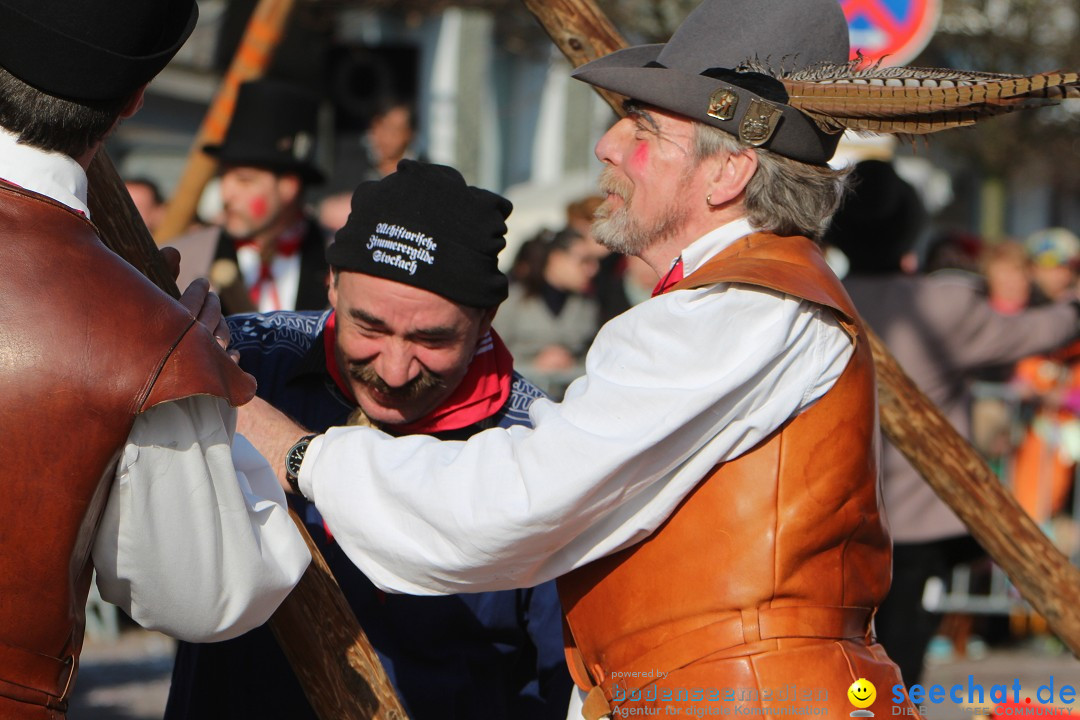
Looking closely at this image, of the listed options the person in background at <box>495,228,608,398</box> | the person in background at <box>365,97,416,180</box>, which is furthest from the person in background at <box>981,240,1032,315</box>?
the person in background at <box>365,97,416,180</box>

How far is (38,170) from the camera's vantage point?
187 centimetres

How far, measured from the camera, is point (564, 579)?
7.77 ft

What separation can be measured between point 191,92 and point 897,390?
30.0ft

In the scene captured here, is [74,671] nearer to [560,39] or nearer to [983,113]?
[983,113]

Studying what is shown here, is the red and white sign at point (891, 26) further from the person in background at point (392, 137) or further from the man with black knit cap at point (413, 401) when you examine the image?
the man with black knit cap at point (413, 401)

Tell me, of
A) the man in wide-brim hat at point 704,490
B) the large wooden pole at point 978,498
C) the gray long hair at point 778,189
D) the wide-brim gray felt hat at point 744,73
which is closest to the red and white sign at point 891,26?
the large wooden pole at point 978,498

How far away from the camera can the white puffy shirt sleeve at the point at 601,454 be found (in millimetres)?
2115

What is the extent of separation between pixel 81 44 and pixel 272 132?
Result: 3.73m

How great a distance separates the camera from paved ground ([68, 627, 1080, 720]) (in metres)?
5.76

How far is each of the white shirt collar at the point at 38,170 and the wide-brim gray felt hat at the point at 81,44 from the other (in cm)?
9

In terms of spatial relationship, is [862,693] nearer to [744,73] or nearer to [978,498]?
[744,73]

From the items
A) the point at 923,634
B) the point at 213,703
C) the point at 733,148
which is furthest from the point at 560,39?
the point at 923,634

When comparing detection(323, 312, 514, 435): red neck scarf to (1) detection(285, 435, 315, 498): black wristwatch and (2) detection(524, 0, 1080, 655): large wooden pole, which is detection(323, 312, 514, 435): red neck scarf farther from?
(2) detection(524, 0, 1080, 655): large wooden pole

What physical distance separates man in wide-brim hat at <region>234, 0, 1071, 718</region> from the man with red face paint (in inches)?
117
